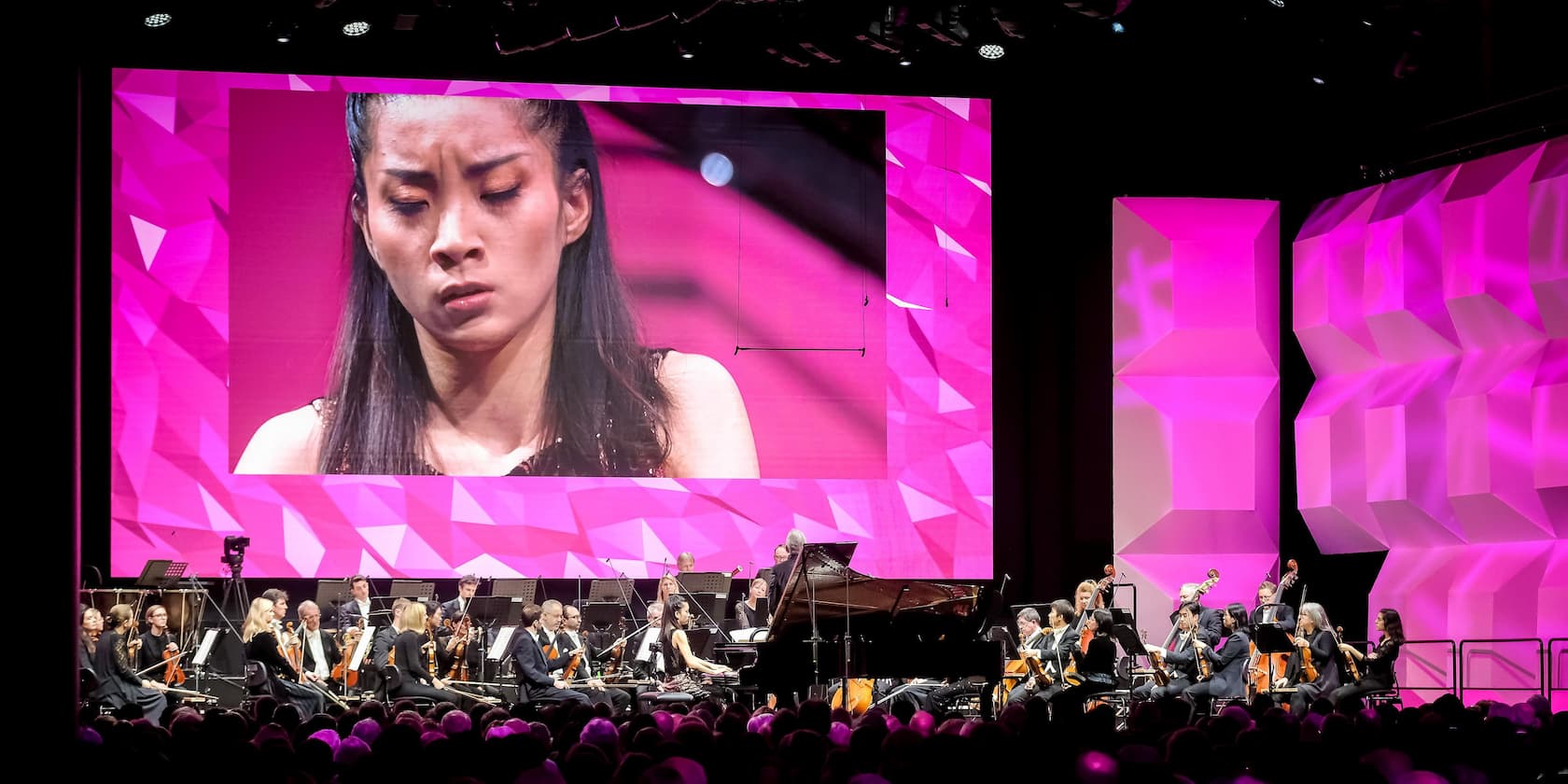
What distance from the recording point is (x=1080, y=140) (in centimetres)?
1535

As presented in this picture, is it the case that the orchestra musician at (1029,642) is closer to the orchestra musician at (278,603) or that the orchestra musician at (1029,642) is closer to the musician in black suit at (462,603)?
the musician in black suit at (462,603)

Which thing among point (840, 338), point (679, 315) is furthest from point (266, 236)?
point (840, 338)

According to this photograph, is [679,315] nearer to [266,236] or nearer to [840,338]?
[840,338]

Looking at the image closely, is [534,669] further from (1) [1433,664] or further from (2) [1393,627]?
(1) [1433,664]

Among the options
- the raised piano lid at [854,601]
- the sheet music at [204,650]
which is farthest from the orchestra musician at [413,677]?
the raised piano lid at [854,601]

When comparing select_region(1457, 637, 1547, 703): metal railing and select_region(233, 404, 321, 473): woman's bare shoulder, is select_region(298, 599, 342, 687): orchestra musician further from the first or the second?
select_region(1457, 637, 1547, 703): metal railing

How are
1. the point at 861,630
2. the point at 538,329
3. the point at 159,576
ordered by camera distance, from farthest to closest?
the point at 538,329 < the point at 159,576 < the point at 861,630

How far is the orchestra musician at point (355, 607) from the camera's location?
12508mm

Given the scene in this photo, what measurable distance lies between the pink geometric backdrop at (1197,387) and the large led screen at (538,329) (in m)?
1.54

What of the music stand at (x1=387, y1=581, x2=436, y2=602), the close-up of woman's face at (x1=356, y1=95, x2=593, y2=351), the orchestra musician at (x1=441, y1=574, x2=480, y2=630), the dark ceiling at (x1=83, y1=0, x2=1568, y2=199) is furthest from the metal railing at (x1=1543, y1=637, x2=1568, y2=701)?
the close-up of woman's face at (x1=356, y1=95, x2=593, y2=351)

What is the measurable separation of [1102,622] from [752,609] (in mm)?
2788

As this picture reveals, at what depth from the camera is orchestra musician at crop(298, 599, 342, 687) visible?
11.8 m

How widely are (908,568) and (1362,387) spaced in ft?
15.2

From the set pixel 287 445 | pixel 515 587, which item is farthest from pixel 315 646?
pixel 287 445
